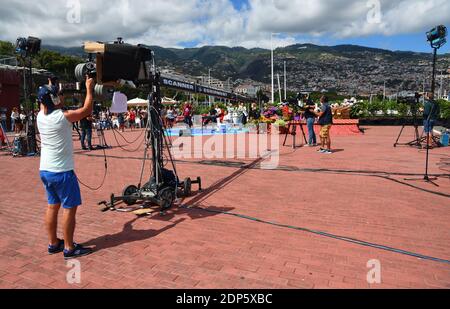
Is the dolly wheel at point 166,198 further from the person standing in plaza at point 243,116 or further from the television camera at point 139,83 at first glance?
the person standing in plaza at point 243,116

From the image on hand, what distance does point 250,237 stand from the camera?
4.89 metres

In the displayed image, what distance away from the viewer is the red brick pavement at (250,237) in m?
3.75

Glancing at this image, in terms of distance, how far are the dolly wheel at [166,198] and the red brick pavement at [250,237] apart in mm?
206

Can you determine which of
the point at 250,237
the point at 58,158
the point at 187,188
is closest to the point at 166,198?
the point at 187,188

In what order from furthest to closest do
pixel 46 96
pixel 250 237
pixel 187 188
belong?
pixel 187 188, pixel 250 237, pixel 46 96

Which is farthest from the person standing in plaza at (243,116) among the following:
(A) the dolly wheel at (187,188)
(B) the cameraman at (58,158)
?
(B) the cameraman at (58,158)

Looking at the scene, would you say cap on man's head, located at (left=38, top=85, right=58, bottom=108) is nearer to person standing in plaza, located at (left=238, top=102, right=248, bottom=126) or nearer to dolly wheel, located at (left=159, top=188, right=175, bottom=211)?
dolly wheel, located at (left=159, top=188, right=175, bottom=211)

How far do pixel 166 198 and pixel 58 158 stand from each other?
7.33ft

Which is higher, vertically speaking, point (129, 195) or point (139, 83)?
point (139, 83)

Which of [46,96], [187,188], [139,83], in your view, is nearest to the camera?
[46,96]

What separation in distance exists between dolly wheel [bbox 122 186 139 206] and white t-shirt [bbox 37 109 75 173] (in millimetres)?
2174

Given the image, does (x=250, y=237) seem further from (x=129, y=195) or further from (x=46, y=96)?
(x=46, y=96)

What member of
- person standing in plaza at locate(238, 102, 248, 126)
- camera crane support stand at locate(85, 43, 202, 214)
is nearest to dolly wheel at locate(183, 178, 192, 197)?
camera crane support stand at locate(85, 43, 202, 214)
